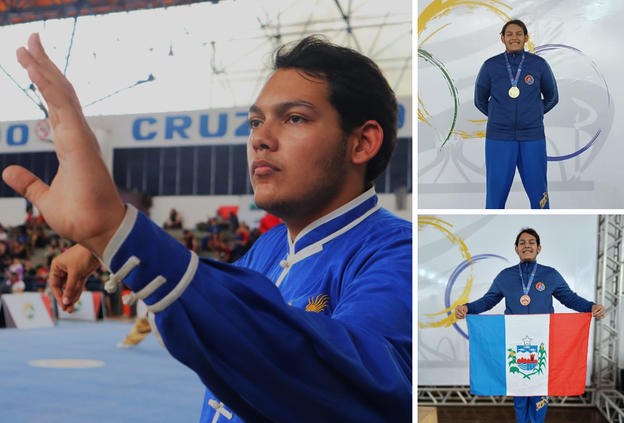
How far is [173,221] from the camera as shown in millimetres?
3824

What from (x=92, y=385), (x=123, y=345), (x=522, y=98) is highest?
(x=522, y=98)

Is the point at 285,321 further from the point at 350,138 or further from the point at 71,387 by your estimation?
the point at 71,387

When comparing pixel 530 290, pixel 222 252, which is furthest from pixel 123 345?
pixel 530 290

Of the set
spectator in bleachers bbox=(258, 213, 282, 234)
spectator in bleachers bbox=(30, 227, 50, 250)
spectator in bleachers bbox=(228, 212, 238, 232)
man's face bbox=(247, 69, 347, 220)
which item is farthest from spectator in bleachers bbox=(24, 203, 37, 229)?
man's face bbox=(247, 69, 347, 220)

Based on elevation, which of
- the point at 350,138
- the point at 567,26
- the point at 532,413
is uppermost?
the point at 567,26

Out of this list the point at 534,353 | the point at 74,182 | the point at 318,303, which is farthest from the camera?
the point at 534,353

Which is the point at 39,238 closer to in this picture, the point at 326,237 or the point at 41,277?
the point at 41,277

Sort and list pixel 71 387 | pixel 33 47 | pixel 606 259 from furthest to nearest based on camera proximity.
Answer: pixel 71 387 → pixel 606 259 → pixel 33 47

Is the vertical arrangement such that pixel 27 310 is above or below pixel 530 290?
below

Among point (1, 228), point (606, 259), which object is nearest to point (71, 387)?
point (1, 228)

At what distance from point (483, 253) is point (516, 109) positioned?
1.03 meters

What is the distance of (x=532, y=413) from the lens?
1.89m

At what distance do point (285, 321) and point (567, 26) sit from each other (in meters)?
1.93

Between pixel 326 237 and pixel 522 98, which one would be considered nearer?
pixel 326 237
